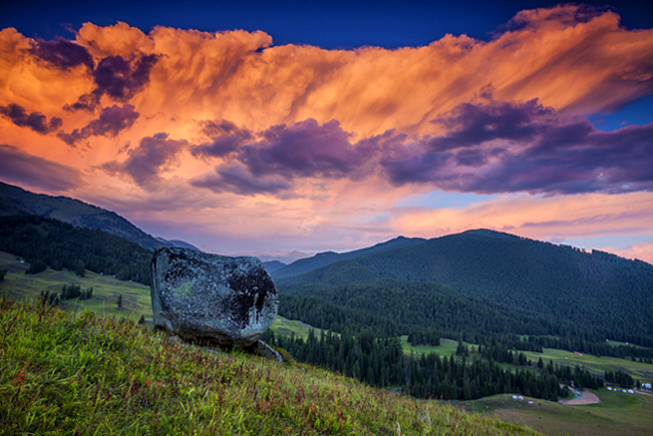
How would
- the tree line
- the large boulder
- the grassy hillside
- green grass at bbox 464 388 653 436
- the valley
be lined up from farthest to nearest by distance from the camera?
the tree line → green grass at bbox 464 388 653 436 → the valley → the large boulder → the grassy hillside

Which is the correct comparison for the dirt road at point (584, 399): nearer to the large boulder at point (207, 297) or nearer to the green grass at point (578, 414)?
the green grass at point (578, 414)

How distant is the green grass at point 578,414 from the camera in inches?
1271

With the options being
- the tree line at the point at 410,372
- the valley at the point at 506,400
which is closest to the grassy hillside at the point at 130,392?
the valley at the point at 506,400

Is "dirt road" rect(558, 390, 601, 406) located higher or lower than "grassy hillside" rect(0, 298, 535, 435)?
lower

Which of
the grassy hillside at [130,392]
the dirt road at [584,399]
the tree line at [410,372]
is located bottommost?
the dirt road at [584,399]

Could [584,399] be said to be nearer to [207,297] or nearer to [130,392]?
[207,297]

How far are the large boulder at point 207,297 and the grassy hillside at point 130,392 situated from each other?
7897 millimetres

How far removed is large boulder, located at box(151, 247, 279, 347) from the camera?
17781mm

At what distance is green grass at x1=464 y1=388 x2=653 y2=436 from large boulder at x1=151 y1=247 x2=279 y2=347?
1960cm

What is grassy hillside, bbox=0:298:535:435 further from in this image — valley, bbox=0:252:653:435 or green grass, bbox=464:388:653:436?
green grass, bbox=464:388:653:436

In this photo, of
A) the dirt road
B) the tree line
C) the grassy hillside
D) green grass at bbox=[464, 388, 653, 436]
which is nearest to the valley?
green grass at bbox=[464, 388, 653, 436]

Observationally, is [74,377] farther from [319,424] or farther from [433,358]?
[433,358]

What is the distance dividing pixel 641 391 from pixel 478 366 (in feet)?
348

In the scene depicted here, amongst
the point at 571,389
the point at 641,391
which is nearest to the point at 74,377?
the point at 571,389
